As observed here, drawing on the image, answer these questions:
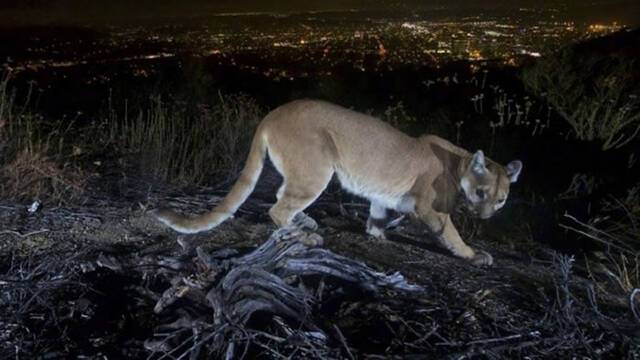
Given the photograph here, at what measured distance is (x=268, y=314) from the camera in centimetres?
432

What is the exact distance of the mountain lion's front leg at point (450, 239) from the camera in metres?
6.04

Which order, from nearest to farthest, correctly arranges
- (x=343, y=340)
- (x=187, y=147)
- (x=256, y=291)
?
(x=343, y=340) < (x=256, y=291) < (x=187, y=147)

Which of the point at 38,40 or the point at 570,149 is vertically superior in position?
the point at 570,149

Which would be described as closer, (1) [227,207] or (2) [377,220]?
(1) [227,207]

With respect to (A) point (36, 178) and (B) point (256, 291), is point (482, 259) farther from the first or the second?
(A) point (36, 178)

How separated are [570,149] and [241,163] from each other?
15.1 ft

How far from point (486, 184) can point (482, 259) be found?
652mm

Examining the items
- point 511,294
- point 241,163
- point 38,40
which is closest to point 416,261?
point 511,294

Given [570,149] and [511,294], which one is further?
[570,149]

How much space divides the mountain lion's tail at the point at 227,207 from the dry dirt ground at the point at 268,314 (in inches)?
5.9

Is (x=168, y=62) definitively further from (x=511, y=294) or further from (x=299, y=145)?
(x=511, y=294)

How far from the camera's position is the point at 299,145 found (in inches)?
233

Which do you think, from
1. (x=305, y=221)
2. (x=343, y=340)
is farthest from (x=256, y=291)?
(x=305, y=221)

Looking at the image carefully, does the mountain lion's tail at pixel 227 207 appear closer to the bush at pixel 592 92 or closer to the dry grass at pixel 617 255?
the dry grass at pixel 617 255
